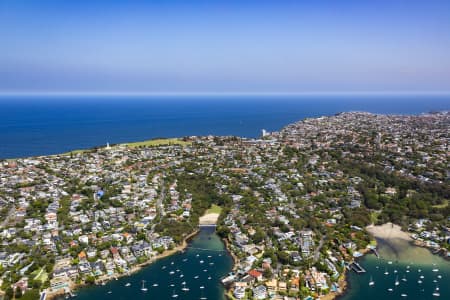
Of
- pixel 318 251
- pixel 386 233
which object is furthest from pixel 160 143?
pixel 386 233

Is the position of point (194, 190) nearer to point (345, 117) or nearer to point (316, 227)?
point (316, 227)

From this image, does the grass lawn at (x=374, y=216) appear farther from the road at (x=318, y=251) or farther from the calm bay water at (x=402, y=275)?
the road at (x=318, y=251)

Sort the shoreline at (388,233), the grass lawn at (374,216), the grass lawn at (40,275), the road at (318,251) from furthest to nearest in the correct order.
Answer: the grass lawn at (374,216) → the shoreline at (388,233) → the road at (318,251) → the grass lawn at (40,275)

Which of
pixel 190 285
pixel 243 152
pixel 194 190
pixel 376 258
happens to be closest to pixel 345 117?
pixel 243 152

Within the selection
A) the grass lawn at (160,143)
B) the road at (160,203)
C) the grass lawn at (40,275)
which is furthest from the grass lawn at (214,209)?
the grass lawn at (160,143)

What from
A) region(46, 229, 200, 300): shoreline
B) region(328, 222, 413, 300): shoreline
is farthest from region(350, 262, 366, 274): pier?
region(46, 229, 200, 300): shoreline
